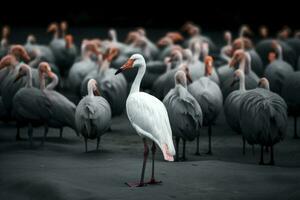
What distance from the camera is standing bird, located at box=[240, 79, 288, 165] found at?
10.2 metres

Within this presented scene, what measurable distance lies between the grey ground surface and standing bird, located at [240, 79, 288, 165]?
0.32 m

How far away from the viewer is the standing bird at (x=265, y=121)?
1017 cm

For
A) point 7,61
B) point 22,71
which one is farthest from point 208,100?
point 7,61

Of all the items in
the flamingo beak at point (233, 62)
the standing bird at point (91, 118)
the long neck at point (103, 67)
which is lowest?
the standing bird at point (91, 118)

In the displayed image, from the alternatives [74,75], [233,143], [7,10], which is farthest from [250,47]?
[7,10]

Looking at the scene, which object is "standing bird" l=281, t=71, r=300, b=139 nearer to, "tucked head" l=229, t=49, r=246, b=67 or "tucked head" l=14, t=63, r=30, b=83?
"tucked head" l=229, t=49, r=246, b=67

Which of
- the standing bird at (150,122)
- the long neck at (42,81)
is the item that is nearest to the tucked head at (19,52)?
the long neck at (42,81)

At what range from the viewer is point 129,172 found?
958 centimetres

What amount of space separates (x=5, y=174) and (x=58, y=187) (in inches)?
39.8

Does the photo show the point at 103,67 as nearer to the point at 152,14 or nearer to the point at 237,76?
the point at 237,76

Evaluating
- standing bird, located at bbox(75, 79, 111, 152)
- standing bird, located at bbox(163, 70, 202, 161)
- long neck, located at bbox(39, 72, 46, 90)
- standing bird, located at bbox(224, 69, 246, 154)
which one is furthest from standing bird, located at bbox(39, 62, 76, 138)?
standing bird, located at bbox(224, 69, 246, 154)

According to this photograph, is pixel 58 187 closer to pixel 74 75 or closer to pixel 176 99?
pixel 176 99

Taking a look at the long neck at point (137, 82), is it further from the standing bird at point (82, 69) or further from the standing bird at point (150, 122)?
the standing bird at point (82, 69)

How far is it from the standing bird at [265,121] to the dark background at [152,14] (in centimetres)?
1710
